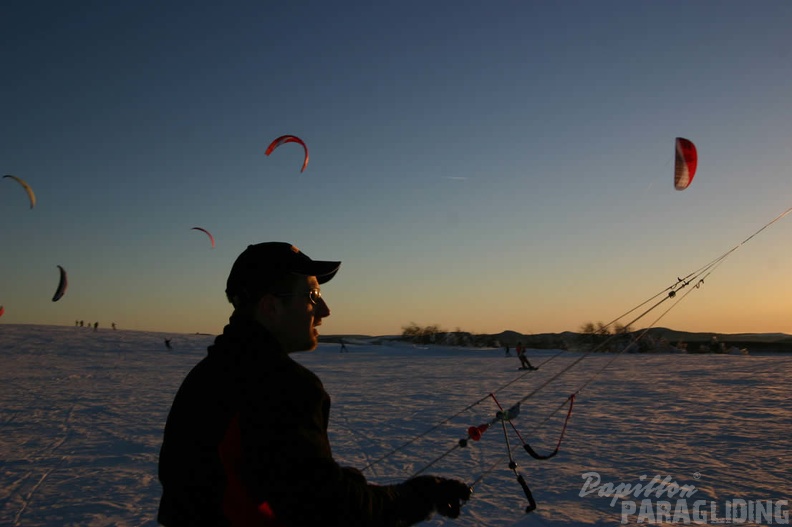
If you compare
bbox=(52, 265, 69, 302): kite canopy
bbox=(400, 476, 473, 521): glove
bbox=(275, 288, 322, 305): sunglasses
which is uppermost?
bbox=(52, 265, 69, 302): kite canopy

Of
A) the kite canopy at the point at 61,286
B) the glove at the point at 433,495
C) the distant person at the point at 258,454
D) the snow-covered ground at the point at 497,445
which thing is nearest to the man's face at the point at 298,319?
the distant person at the point at 258,454

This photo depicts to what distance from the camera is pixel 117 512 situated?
573cm

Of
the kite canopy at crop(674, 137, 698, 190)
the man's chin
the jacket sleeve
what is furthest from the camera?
the kite canopy at crop(674, 137, 698, 190)

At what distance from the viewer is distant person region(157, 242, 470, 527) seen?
1.40 m

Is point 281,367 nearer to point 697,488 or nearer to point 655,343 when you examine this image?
point 697,488

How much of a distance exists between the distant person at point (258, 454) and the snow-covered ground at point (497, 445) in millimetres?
2420

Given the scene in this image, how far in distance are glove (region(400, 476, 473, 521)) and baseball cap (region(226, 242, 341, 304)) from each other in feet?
2.52

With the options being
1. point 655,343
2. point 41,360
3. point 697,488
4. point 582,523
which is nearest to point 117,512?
point 582,523

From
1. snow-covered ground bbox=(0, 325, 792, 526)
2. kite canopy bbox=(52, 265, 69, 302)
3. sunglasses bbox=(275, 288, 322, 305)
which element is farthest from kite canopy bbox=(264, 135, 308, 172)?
kite canopy bbox=(52, 265, 69, 302)

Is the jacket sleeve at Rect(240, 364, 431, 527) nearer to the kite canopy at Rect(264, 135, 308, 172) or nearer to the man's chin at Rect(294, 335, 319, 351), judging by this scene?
the man's chin at Rect(294, 335, 319, 351)

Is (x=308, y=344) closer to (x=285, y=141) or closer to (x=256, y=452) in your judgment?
(x=256, y=452)

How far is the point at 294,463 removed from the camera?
1386 mm

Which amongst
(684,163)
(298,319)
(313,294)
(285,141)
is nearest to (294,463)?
(298,319)

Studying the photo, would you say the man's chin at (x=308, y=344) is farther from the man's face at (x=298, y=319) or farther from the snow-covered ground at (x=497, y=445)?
the snow-covered ground at (x=497, y=445)
